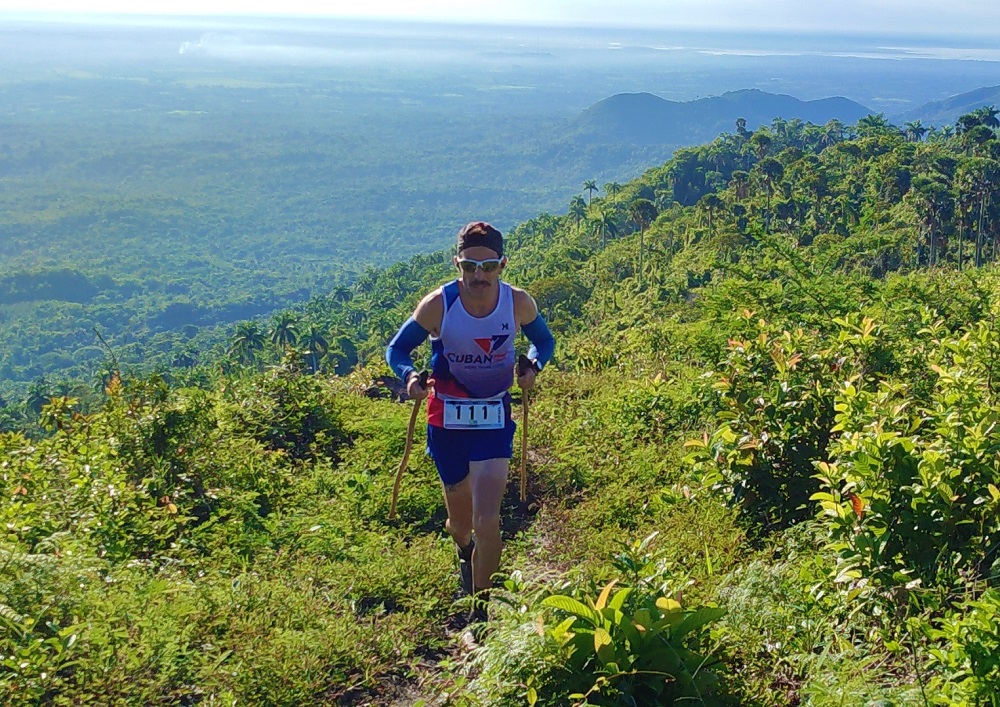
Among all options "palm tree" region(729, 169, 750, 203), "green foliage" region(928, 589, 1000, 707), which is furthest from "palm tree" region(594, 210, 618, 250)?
"green foliage" region(928, 589, 1000, 707)

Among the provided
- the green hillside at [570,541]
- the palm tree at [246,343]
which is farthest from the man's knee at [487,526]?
the palm tree at [246,343]

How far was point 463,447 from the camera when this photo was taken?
457 cm

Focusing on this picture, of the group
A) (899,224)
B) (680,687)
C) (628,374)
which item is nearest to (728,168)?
(899,224)

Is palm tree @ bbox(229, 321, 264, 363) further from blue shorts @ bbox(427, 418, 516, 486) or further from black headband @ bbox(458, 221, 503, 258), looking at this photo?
black headband @ bbox(458, 221, 503, 258)

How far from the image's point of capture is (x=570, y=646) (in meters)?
3.02

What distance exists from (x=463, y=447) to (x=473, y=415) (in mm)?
196

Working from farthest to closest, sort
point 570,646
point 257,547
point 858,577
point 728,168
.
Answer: point 728,168 < point 257,547 < point 858,577 < point 570,646

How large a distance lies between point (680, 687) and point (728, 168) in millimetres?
93484

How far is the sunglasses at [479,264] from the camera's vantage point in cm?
437

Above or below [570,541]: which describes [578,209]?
below

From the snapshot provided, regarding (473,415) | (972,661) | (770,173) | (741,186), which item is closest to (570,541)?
(473,415)

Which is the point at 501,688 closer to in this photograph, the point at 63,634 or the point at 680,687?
the point at 680,687

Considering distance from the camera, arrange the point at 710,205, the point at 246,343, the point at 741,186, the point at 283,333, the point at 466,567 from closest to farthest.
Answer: the point at 466,567 → the point at 710,205 → the point at 741,186 → the point at 246,343 → the point at 283,333

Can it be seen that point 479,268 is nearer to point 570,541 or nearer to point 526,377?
point 526,377
